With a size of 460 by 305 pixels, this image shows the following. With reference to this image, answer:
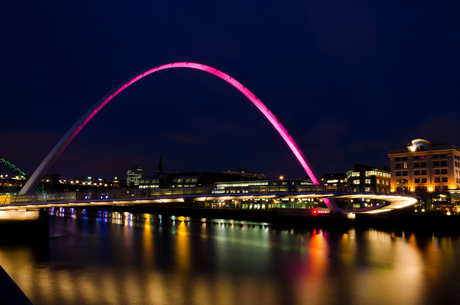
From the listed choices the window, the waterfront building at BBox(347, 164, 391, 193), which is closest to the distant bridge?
the waterfront building at BBox(347, 164, 391, 193)

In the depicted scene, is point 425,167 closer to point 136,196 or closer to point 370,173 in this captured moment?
point 370,173

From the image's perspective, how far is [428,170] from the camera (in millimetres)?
64688

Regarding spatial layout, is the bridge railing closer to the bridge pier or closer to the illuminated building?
the bridge pier

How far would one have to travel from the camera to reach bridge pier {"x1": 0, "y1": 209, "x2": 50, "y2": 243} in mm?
30956

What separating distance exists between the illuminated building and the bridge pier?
54001 mm

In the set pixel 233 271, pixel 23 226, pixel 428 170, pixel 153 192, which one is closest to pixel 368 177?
pixel 428 170

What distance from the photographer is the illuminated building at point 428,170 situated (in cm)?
6116

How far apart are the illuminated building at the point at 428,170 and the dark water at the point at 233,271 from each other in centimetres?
2856

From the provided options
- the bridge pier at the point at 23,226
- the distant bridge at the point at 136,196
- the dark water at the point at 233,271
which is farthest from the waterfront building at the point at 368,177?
the bridge pier at the point at 23,226

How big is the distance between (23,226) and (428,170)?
6526 cm

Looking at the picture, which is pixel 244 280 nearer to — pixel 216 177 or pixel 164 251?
pixel 164 251

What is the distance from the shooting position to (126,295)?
15445mm

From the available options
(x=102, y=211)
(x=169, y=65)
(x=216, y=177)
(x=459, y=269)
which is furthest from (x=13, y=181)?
(x=459, y=269)

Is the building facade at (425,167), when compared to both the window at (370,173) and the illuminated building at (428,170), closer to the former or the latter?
the illuminated building at (428,170)
